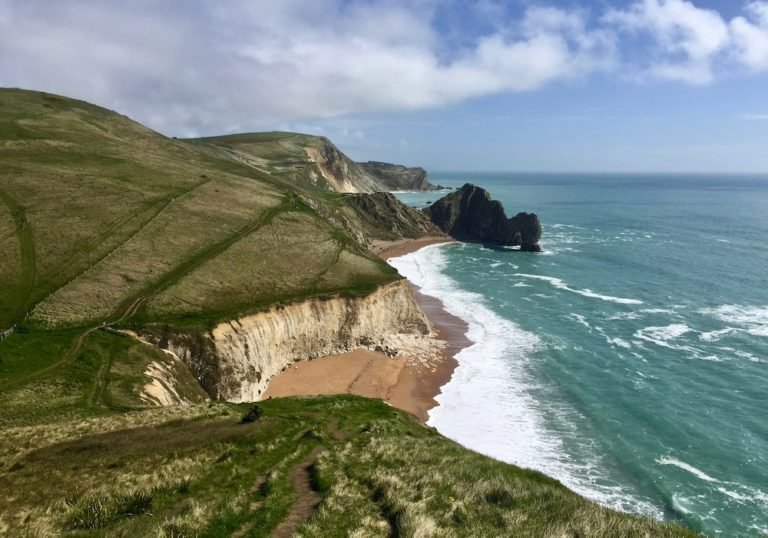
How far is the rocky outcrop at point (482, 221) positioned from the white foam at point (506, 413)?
71.4 m

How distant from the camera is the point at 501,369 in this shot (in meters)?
60.2

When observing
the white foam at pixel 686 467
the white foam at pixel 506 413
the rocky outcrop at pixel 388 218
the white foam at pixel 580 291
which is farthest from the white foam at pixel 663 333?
the rocky outcrop at pixel 388 218

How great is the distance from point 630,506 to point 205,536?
103 feet

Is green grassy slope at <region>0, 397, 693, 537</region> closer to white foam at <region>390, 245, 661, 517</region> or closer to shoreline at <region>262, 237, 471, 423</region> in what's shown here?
white foam at <region>390, 245, 661, 517</region>

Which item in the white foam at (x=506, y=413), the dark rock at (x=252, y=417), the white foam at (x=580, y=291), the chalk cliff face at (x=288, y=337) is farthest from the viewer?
the white foam at (x=580, y=291)

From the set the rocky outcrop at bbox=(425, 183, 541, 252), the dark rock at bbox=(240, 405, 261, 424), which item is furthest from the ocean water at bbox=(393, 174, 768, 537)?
the rocky outcrop at bbox=(425, 183, 541, 252)

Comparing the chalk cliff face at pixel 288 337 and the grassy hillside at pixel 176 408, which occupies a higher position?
the grassy hillside at pixel 176 408

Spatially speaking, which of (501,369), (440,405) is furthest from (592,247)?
(440,405)

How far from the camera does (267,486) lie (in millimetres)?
19594

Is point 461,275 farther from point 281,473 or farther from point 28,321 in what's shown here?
point 281,473

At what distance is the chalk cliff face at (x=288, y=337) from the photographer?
47.4 meters

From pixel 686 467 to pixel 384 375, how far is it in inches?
1243

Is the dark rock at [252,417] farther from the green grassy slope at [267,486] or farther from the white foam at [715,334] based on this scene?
the white foam at [715,334]

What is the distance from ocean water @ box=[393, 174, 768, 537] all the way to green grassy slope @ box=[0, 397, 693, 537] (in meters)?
19.3
